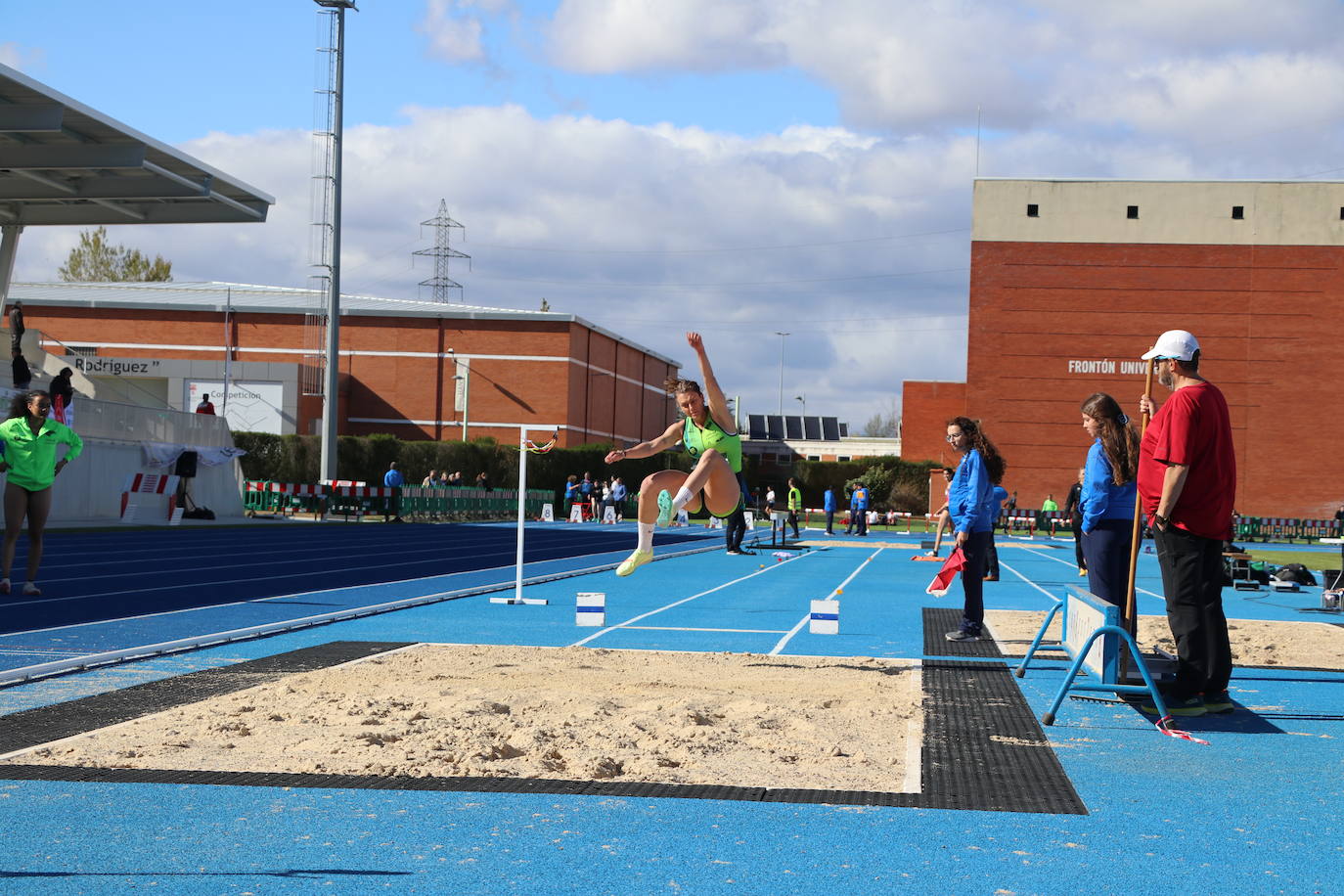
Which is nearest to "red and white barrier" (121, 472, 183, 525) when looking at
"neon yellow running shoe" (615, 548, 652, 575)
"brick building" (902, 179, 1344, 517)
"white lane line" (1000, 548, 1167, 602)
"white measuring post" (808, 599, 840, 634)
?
"white lane line" (1000, 548, 1167, 602)

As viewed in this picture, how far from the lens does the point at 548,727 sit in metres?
7.12

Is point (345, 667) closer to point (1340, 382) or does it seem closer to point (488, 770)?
point (488, 770)

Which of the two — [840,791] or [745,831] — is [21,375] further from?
[745,831]

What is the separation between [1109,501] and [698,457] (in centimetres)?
295

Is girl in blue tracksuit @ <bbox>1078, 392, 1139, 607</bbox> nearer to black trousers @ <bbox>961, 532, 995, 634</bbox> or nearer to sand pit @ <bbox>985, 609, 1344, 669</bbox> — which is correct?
black trousers @ <bbox>961, 532, 995, 634</bbox>

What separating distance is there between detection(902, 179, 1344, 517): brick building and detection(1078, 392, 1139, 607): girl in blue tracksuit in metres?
49.4

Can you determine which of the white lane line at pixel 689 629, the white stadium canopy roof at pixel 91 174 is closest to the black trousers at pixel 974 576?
the white lane line at pixel 689 629

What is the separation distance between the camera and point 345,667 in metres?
9.16

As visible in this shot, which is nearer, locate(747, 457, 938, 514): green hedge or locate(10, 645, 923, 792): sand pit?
locate(10, 645, 923, 792): sand pit

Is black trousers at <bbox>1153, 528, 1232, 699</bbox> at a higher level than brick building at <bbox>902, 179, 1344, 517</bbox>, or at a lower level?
lower

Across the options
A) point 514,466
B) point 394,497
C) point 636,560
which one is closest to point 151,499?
point 394,497

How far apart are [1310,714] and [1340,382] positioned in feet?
182

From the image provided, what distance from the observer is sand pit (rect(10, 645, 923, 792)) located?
627cm

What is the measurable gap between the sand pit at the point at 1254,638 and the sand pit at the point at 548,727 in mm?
3267
